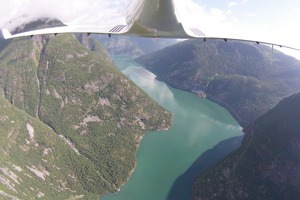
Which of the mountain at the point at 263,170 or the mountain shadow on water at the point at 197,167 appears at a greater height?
the mountain at the point at 263,170

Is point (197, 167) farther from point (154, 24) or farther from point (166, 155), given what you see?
point (154, 24)

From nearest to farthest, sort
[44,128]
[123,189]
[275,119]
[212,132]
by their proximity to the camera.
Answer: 1. [123,189]
2. [275,119]
3. [44,128]
4. [212,132]

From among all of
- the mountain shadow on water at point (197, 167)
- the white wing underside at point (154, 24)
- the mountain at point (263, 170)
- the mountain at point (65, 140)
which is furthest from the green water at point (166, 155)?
the white wing underside at point (154, 24)

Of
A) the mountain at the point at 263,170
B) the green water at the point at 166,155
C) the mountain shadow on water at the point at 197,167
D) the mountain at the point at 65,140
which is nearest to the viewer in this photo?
the mountain at the point at 263,170

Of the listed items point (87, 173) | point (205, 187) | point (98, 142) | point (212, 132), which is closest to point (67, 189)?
point (87, 173)

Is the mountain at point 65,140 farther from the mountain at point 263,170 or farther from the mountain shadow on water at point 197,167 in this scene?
the mountain at point 263,170

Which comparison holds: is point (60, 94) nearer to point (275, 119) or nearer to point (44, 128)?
point (44, 128)

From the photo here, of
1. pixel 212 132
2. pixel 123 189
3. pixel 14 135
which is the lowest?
pixel 212 132
